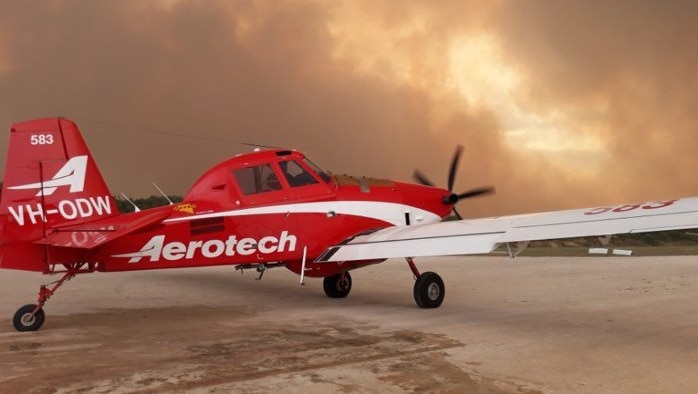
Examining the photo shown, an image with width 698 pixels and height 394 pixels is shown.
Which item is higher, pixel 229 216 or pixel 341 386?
pixel 229 216

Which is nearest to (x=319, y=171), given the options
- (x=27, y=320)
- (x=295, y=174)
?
(x=295, y=174)

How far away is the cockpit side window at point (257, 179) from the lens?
11203 mm

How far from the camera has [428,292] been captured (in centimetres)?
1152

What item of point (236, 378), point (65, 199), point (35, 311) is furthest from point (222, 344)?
point (65, 199)

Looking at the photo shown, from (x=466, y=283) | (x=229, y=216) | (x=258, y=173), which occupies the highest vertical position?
(x=258, y=173)

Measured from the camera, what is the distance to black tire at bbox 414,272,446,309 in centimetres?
1148

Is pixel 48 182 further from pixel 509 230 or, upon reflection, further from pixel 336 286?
pixel 509 230

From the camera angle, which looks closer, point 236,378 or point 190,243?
point 236,378

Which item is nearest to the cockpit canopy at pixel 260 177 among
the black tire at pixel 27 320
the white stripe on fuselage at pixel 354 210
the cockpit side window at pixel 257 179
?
the cockpit side window at pixel 257 179

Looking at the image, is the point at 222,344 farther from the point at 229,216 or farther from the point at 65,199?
the point at 65,199

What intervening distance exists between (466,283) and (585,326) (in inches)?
267

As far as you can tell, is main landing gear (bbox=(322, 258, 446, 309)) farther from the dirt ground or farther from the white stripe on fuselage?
the white stripe on fuselage

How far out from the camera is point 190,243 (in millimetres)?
10391

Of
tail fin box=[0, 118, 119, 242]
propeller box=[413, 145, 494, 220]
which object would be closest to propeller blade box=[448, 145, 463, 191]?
propeller box=[413, 145, 494, 220]
